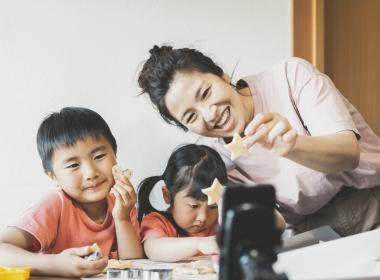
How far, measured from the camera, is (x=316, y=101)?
120cm

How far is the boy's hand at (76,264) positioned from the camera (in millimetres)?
974

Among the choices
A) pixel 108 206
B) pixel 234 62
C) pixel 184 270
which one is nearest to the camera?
pixel 184 270

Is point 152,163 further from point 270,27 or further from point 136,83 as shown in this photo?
point 270,27

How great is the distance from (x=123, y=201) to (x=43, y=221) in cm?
18

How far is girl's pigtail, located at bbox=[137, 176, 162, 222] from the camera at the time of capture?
1.44m

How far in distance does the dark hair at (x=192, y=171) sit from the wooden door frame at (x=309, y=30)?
463 millimetres

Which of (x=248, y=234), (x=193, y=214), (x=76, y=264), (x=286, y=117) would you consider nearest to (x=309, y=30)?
(x=286, y=117)

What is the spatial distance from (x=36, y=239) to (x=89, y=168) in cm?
20

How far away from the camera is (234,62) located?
1539mm

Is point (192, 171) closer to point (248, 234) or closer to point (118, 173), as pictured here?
point (118, 173)

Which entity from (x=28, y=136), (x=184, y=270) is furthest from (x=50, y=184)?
(x=184, y=270)

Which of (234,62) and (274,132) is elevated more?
(234,62)

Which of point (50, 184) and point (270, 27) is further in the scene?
point (270, 27)

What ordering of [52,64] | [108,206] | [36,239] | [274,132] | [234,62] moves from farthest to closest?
[234,62] → [52,64] → [108,206] → [36,239] → [274,132]
